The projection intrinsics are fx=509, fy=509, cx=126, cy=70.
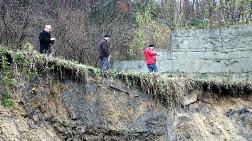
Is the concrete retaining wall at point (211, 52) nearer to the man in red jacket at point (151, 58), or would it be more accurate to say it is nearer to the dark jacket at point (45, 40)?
the man in red jacket at point (151, 58)

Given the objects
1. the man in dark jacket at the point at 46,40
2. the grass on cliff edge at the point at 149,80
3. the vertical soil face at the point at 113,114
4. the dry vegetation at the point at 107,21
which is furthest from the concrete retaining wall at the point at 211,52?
the man in dark jacket at the point at 46,40

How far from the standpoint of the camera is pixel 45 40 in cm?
1297

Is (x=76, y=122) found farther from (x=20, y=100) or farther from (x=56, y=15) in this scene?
(x=56, y=15)

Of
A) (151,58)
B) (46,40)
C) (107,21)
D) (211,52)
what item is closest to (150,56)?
(151,58)

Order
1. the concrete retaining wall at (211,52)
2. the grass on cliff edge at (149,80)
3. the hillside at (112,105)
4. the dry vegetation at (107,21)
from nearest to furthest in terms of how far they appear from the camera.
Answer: the hillside at (112,105) < the grass on cliff edge at (149,80) < the concrete retaining wall at (211,52) < the dry vegetation at (107,21)

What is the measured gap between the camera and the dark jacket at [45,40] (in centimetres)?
1293

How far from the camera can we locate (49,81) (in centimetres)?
1073

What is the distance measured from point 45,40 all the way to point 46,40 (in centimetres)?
3

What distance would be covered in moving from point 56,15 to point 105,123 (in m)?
9.71

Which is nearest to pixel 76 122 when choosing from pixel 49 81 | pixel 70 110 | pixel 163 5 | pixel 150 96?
pixel 70 110

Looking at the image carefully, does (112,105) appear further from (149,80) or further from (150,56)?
(150,56)

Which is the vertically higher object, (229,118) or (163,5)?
(163,5)

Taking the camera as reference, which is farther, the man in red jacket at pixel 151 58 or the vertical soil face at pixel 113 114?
the man in red jacket at pixel 151 58

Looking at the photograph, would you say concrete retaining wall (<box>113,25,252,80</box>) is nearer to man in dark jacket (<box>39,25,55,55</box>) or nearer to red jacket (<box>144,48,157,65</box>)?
red jacket (<box>144,48,157,65</box>)
